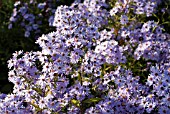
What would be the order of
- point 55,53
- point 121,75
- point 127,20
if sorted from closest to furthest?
1. point 55,53
2. point 121,75
3. point 127,20

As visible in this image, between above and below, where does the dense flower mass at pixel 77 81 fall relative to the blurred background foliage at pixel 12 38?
below

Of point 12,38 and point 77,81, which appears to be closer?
point 77,81

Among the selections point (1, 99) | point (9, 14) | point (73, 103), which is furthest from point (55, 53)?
point (9, 14)

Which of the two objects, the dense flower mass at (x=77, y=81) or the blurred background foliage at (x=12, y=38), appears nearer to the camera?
the dense flower mass at (x=77, y=81)

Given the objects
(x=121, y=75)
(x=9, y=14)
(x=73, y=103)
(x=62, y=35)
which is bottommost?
(x=73, y=103)

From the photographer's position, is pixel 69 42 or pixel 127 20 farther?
pixel 127 20

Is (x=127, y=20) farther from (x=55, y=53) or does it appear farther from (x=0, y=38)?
(x=0, y=38)

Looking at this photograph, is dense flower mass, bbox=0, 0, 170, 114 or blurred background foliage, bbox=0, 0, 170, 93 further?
blurred background foliage, bbox=0, 0, 170, 93

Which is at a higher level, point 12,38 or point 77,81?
point 12,38

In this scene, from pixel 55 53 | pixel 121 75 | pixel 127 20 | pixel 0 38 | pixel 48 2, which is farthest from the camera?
pixel 48 2

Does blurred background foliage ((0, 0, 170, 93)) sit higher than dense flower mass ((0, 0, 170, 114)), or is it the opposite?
blurred background foliage ((0, 0, 170, 93))

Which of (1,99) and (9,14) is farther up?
(9,14)
